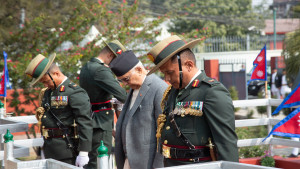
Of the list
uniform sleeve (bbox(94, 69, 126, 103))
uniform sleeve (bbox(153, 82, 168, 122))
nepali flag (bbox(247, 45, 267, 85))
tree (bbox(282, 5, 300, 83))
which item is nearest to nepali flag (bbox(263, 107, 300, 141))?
uniform sleeve (bbox(153, 82, 168, 122))

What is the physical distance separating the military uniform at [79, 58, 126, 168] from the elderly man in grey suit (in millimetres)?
1427

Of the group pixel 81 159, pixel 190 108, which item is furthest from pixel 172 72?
pixel 81 159

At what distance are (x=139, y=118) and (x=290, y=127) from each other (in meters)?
1.62

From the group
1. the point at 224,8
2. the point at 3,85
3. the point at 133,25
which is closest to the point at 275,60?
the point at 133,25

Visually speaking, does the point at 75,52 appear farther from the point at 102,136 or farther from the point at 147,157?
the point at 147,157

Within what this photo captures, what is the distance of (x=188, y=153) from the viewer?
12.9ft

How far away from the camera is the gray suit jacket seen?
16.3 ft

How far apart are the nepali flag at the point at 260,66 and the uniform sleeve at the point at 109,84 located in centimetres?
352

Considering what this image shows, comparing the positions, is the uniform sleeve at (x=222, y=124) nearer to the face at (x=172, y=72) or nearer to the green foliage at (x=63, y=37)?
the face at (x=172, y=72)

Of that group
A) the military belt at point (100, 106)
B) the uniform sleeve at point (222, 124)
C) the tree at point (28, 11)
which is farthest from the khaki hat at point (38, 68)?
the tree at point (28, 11)

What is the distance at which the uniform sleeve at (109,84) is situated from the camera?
654 centimetres

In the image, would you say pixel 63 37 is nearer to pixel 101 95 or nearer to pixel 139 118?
pixel 101 95

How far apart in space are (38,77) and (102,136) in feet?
3.73

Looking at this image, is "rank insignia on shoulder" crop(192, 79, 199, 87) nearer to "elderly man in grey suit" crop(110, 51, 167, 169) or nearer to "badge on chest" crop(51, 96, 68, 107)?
"elderly man in grey suit" crop(110, 51, 167, 169)
